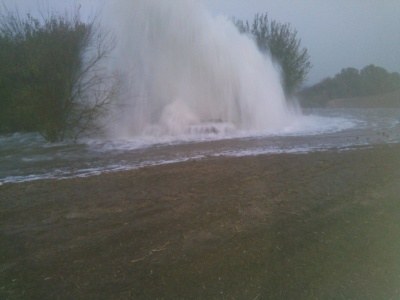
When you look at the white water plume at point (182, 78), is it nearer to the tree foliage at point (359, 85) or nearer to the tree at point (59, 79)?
the tree at point (59, 79)

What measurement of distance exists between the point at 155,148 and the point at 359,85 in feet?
125

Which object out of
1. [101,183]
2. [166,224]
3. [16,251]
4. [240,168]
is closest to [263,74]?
[240,168]

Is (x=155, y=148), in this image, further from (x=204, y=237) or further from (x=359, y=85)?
(x=359, y=85)

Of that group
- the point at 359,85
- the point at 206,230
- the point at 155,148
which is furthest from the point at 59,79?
the point at 359,85

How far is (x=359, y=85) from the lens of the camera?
4075 cm

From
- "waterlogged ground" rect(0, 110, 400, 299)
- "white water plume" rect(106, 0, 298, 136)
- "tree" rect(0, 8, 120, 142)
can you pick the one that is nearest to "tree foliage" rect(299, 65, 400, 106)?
"white water plume" rect(106, 0, 298, 136)

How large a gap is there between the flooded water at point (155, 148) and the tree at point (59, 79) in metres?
1.01

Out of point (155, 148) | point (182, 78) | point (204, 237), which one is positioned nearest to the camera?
point (204, 237)

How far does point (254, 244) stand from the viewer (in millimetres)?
3762

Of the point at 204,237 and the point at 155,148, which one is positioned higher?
the point at 155,148

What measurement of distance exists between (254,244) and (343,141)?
28.4 ft

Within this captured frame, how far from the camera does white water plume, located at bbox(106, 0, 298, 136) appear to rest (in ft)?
48.3

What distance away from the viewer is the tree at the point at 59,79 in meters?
12.8

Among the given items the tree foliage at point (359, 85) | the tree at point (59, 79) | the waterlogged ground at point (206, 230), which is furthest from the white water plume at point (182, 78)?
the tree foliage at point (359, 85)
